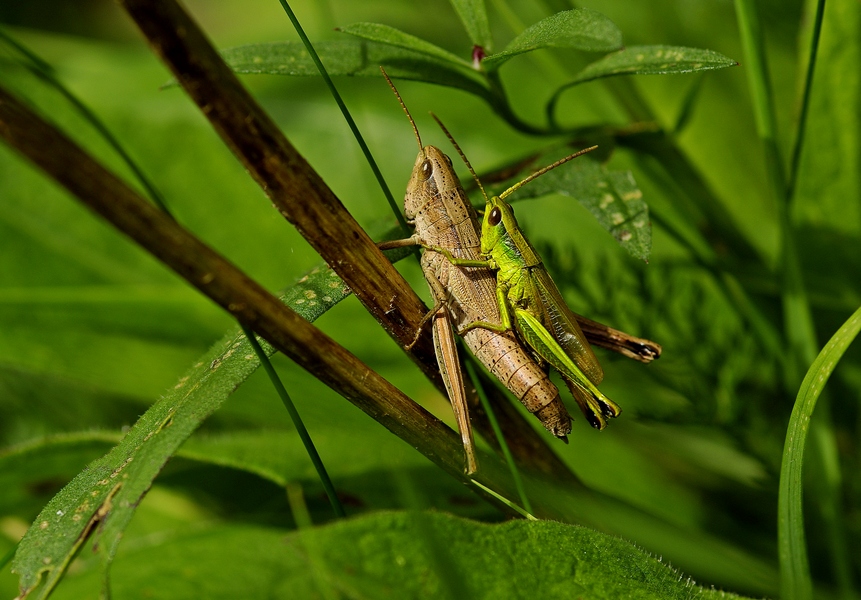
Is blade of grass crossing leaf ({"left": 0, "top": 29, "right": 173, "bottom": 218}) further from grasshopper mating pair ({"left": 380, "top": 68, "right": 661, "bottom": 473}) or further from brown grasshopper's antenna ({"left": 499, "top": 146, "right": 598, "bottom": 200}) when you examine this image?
brown grasshopper's antenna ({"left": 499, "top": 146, "right": 598, "bottom": 200})

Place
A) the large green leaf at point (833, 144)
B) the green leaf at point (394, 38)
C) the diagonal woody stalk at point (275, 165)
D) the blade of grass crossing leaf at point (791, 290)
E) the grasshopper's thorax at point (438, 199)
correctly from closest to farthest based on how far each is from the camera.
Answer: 1. the diagonal woody stalk at point (275, 165)
2. the green leaf at point (394, 38)
3. the blade of grass crossing leaf at point (791, 290)
4. the grasshopper's thorax at point (438, 199)
5. the large green leaf at point (833, 144)

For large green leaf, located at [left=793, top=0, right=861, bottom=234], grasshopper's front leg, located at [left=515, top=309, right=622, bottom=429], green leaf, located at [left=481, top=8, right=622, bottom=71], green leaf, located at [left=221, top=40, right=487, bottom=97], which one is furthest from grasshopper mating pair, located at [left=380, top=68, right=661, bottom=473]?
large green leaf, located at [left=793, top=0, right=861, bottom=234]

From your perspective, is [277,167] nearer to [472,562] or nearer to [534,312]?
[472,562]

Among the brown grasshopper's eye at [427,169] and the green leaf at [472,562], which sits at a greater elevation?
the brown grasshopper's eye at [427,169]

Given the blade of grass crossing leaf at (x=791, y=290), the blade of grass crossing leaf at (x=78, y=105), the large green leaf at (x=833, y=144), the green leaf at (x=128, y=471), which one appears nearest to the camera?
the green leaf at (x=128, y=471)

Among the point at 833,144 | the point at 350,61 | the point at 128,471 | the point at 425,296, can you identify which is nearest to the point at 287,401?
the point at 128,471

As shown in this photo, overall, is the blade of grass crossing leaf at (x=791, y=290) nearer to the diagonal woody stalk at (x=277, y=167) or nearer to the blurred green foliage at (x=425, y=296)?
the blurred green foliage at (x=425, y=296)

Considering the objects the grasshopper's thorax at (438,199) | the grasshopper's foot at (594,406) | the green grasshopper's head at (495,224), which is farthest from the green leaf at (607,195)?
the grasshopper's foot at (594,406)

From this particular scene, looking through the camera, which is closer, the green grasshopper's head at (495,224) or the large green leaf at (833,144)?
the green grasshopper's head at (495,224)
